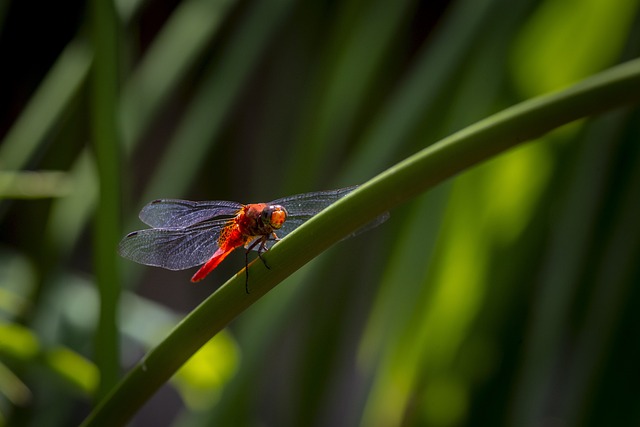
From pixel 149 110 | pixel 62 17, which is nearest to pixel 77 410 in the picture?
pixel 62 17

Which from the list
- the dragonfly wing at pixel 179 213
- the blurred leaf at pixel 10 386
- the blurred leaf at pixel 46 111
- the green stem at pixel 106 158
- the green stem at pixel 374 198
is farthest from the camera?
the blurred leaf at pixel 46 111

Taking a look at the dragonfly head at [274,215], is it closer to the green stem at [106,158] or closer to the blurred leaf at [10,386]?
the green stem at [106,158]

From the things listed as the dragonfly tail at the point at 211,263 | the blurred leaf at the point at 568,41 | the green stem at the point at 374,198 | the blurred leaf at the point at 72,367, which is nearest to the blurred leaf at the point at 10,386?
the blurred leaf at the point at 72,367

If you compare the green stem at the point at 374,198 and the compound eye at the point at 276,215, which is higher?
the compound eye at the point at 276,215

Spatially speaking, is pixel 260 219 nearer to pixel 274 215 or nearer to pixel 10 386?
pixel 274 215

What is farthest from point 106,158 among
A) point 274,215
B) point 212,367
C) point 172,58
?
point 172,58
